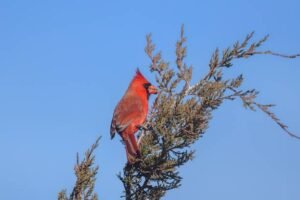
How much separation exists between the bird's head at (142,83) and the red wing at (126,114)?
115 mm

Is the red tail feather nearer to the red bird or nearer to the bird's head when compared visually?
the red bird

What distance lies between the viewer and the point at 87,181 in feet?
11.6

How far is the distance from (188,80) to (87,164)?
1133 mm

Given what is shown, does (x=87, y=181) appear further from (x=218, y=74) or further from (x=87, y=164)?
(x=218, y=74)

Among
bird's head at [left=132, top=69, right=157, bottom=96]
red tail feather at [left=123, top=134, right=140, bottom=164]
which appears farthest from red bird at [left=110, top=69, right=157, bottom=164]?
red tail feather at [left=123, top=134, right=140, bottom=164]

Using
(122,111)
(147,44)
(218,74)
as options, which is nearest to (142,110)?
(122,111)

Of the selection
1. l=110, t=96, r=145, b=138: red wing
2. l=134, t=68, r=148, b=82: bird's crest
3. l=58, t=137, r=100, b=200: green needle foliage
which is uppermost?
l=134, t=68, r=148, b=82: bird's crest

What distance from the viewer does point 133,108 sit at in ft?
16.9

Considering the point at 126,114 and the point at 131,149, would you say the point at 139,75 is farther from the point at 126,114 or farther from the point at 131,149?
the point at 131,149

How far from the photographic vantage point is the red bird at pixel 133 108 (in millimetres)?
4980

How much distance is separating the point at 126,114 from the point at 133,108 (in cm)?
9

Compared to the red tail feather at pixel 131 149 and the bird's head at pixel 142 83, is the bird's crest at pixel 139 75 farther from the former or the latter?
the red tail feather at pixel 131 149

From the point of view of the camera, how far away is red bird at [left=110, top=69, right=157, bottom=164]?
4980 mm

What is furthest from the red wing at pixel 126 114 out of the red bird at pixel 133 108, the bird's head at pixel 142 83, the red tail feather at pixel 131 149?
the red tail feather at pixel 131 149
